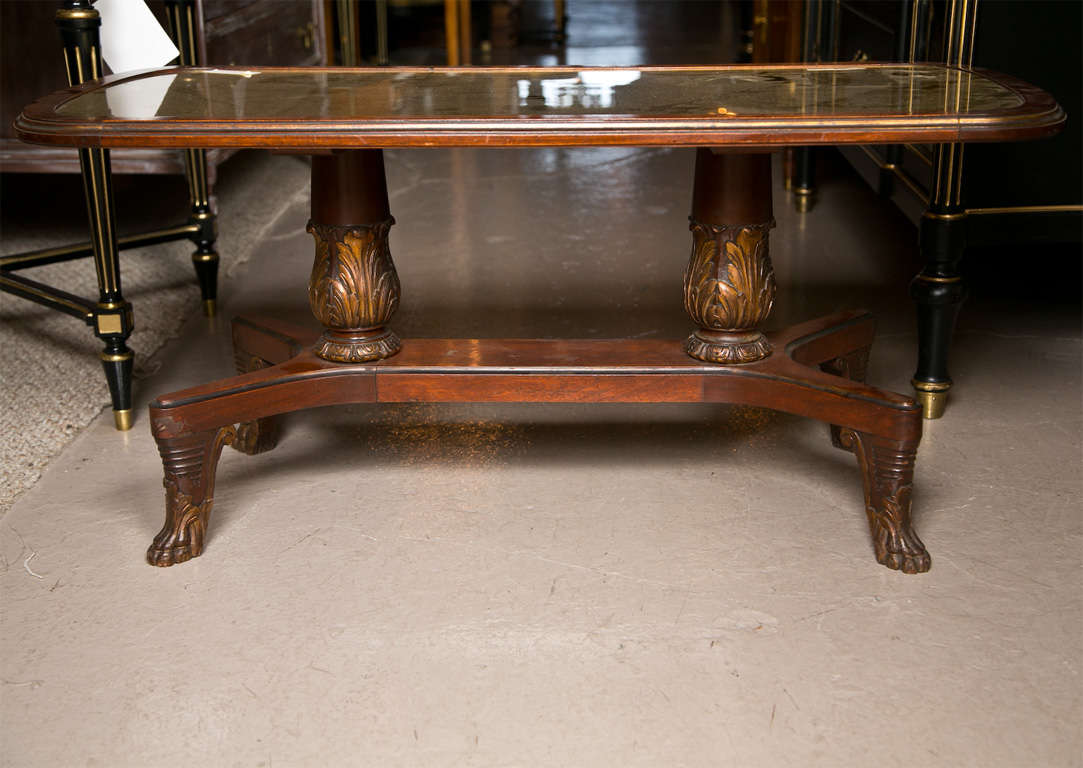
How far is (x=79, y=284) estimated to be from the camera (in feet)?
10.1

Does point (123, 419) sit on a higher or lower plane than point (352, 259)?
lower

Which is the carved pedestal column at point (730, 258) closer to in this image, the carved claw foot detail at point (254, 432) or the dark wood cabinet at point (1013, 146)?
the dark wood cabinet at point (1013, 146)

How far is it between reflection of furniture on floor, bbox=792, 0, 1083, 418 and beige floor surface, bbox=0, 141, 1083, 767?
8.9 inches

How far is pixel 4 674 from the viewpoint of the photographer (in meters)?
1.54

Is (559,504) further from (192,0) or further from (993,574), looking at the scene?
(192,0)

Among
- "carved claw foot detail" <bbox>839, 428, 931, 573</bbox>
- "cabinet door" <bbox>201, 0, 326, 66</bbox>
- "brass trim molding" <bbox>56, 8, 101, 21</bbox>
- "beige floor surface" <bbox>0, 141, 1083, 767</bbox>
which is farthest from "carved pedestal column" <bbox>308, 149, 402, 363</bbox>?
"cabinet door" <bbox>201, 0, 326, 66</bbox>

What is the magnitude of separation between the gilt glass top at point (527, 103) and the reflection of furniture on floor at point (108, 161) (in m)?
0.25

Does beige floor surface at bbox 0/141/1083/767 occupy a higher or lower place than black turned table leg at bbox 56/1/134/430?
lower

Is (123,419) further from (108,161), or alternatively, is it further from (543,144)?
(543,144)

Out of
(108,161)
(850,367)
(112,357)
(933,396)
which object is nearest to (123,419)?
(112,357)

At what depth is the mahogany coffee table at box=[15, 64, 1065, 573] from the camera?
62.2 inches

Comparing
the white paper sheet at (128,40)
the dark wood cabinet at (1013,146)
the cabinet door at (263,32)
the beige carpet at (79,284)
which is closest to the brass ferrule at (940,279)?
the dark wood cabinet at (1013,146)

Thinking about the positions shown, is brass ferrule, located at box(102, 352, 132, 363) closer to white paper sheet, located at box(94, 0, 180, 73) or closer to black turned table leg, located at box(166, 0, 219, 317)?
white paper sheet, located at box(94, 0, 180, 73)

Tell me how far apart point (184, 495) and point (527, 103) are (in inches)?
28.3
